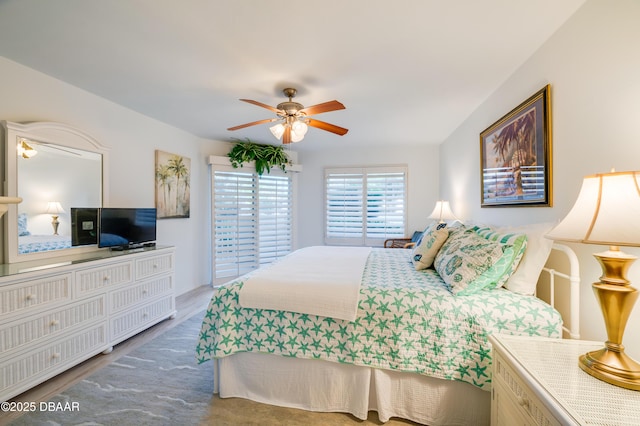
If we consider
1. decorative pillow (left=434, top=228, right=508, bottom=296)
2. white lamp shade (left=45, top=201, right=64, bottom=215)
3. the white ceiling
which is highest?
the white ceiling

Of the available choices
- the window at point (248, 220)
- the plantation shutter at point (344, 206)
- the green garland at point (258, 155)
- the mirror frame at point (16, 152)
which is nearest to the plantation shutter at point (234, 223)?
the window at point (248, 220)

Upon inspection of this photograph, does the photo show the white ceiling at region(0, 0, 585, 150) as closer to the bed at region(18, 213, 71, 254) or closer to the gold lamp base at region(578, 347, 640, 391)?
the bed at region(18, 213, 71, 254)

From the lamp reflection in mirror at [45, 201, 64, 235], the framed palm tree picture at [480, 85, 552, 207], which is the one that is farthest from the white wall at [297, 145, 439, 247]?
the lamp reflection in mirror at [45, 201, 64, 235]

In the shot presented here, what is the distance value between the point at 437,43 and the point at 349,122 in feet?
5.73

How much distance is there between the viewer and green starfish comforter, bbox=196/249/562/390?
1.46 meters

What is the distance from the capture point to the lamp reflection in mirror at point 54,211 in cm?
236

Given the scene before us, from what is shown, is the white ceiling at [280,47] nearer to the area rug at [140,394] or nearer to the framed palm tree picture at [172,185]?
the framed palm tree picture at [172,185]

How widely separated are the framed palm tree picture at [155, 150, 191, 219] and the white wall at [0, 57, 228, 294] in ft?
0.29

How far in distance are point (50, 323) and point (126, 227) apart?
109 cm

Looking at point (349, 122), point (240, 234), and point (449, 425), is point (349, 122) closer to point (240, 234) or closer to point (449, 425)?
point (240, 234)

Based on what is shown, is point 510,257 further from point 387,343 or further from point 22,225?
point 22,225

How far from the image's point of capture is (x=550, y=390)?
3.08 feet

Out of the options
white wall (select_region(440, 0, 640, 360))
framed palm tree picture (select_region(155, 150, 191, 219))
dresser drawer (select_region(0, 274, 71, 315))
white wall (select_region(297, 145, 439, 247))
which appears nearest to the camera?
white wall (select_region(440, 0, 640, 360))

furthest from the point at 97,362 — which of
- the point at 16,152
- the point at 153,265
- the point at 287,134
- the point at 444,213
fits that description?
the point at 444,213
